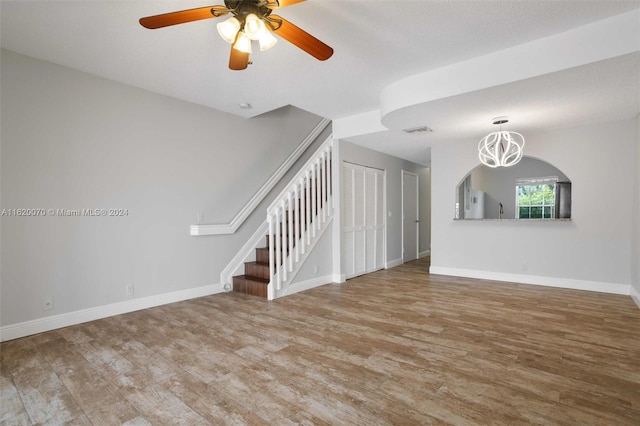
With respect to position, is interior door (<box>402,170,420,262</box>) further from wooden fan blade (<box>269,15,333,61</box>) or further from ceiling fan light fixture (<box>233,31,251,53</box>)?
ceiling fan light fixture (<box>233,31,251,53</box>)

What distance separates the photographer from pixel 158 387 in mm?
1989

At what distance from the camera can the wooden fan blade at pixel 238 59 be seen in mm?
2275

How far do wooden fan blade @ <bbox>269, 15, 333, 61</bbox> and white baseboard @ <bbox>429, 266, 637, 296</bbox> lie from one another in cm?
448

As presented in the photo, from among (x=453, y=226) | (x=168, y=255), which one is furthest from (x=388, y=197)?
(x=168, y=255)

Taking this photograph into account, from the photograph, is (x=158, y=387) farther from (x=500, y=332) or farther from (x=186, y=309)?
(x=500, y=332)

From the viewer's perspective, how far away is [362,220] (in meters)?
5.55

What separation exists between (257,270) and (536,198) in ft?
16.4

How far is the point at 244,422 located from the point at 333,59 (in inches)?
116

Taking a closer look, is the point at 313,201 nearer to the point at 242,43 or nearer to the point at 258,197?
the point at 258,197

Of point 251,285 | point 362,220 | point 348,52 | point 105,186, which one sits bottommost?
point 251,285

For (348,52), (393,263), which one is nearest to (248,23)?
(348,52)

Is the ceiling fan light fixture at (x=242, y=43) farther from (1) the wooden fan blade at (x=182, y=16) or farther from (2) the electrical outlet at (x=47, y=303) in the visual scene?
(2) the electrical outlet at (x=47, y=303)

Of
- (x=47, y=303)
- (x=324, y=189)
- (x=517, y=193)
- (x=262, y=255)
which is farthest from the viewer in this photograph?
(x=517, y=193)

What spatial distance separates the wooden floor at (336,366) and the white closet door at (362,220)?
69.8 inches
